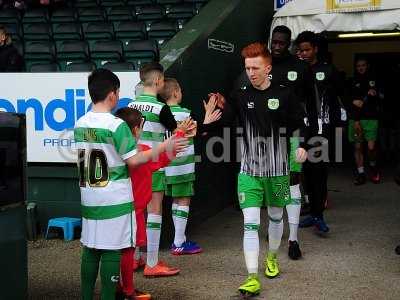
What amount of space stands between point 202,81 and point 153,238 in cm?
245

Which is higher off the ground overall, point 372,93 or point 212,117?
point 372,93

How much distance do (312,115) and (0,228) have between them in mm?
3451

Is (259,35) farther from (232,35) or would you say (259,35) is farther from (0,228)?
(0,228)

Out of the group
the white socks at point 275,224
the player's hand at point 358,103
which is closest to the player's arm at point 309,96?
the white socks at point 275,224

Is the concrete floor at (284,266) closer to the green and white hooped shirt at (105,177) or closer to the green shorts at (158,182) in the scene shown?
the green shorts at (158,182)

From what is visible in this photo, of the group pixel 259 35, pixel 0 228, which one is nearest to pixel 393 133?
pixel 259 35

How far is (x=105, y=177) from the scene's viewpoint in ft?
13.5

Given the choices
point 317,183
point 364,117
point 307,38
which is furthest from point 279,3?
point 317,183

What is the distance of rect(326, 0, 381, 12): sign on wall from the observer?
8117 mm

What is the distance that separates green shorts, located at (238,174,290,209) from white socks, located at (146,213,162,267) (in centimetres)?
94

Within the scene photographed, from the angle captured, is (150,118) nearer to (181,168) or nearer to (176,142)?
(181,168)

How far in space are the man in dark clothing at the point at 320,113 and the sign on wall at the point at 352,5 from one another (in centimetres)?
192

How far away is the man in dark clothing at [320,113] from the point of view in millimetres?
6395

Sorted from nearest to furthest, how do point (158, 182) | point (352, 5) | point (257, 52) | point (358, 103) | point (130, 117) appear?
point (130, 117)
point (257, 52)
point (158, 182)
point (352, 5)
point (358, 103)
